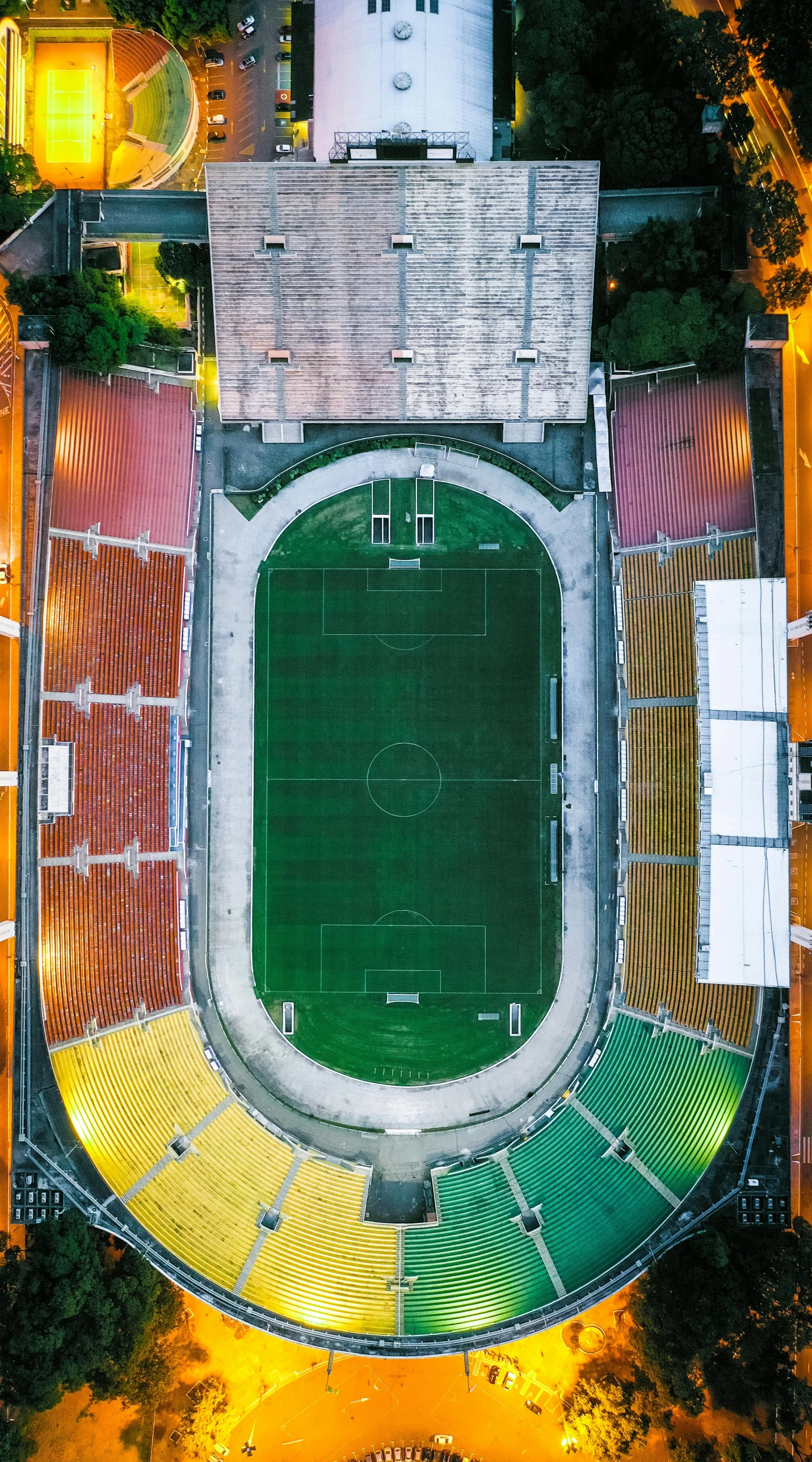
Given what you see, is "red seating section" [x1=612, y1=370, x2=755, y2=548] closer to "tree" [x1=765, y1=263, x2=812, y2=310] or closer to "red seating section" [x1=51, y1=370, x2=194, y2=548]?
"tree" [x1=765, y1=263, x2=812, y2=310]

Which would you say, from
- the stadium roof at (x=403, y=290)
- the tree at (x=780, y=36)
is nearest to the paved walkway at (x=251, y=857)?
the stadium roof at (x=403, y=290)

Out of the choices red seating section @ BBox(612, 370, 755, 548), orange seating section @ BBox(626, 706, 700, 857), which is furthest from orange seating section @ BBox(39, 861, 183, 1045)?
red seating section @ BBox(612, 370, 755, 548)

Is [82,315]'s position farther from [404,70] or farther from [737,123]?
[737,123]

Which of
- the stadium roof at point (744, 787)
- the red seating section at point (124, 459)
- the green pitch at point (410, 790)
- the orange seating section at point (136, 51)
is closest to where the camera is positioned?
the stadium roof at point (744, 787)

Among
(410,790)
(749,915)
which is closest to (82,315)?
(410,790)

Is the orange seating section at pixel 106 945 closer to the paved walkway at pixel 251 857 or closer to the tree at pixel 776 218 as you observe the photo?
the paved walkway at pixel 251 857

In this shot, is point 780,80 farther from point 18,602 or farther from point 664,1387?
point 664,1387
